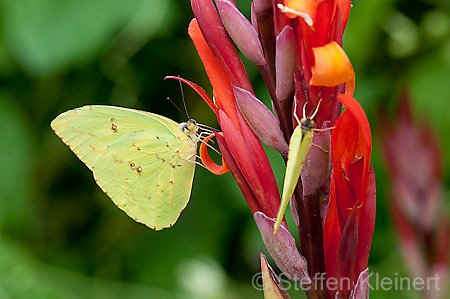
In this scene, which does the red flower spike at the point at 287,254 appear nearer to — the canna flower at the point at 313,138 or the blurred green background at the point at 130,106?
the canna flower at the point at 313,138

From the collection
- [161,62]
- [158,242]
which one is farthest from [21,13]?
[158,242]

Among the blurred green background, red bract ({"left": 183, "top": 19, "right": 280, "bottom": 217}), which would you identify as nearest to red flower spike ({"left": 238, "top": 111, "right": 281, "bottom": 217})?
red bract ({"left": 183, "top": 19, "right": 280, "bottom": 217})

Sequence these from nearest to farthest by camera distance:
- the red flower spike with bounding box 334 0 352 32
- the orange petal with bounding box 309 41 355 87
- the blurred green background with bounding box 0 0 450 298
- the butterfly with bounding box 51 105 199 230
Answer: the orange petal with bounding box 309 41 355 87, the red flower spike with bounding box 334 0 352 32, the butterfly with bounding box 51 105 199 230, the blurred green background with bounding box 0 0 450 298

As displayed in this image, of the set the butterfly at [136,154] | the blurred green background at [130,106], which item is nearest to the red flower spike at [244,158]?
the butterfly at [136,154]

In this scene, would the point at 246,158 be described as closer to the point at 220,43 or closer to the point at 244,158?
the point at 244,158

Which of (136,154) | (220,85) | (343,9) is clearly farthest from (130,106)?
(343,9)

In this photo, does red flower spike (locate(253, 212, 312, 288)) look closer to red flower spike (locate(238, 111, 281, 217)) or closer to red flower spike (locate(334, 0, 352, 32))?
red flower spike (locate(238, 111, 281, 217))
